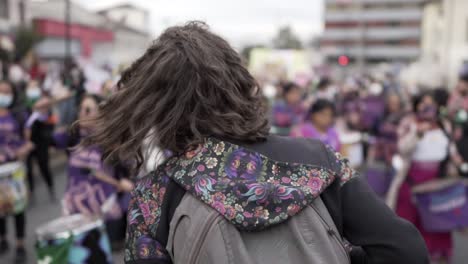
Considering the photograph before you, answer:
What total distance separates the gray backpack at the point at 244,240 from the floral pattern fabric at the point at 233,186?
0.03 metres

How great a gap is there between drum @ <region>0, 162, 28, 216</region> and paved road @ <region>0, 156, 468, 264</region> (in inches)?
23.1

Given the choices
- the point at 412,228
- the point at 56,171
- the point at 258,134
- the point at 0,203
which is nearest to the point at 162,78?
the point at 258,134

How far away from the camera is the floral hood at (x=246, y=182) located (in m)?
1.50

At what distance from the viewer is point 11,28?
2953 centimetres

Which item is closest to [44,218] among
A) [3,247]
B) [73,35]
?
[3,247]

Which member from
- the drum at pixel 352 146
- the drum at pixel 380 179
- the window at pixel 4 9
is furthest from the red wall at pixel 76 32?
the drum at pixel 380 179

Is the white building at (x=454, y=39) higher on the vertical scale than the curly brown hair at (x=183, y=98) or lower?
lower

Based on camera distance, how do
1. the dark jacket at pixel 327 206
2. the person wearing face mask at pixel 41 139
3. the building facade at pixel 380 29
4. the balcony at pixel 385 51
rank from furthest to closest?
the building facade at pixel 380 29 < the balcony at pixel 385 51 < the person wearing face mask at pixel 41 139 < the dark jacket at pixel 327 206

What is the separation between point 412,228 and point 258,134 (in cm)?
46

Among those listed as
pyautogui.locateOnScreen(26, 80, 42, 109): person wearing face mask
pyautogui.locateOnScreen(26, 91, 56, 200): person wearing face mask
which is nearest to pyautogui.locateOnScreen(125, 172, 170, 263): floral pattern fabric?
pyautogui.locateOnScreen(26, 91, 56, 200): person wearing face mask

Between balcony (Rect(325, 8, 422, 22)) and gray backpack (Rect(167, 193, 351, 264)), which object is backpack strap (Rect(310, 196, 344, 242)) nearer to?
gray backpack (Rect(167, 193, 351, 264))

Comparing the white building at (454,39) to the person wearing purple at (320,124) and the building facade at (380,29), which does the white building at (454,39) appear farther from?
the building facade at (380,29)

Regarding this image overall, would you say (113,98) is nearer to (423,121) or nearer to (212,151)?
(212,151)

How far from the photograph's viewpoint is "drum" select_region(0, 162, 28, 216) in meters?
5.34
